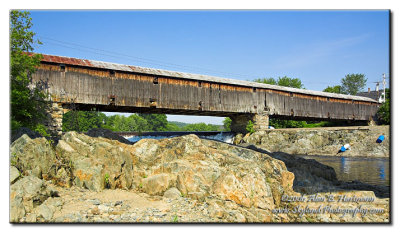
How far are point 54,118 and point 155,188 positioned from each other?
1629 cm

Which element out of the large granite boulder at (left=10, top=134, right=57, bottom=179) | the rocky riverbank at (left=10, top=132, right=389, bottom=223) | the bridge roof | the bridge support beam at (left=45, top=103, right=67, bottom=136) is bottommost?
the rocky riverbank at (left=10, top=132, right=389, bottom=223)

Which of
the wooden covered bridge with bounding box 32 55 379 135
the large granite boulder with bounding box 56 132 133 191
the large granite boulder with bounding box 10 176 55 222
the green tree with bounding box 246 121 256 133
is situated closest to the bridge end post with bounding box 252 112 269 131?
the wooden covered bridge with bounding box 32 55 379 135

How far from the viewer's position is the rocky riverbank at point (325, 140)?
26362 mm

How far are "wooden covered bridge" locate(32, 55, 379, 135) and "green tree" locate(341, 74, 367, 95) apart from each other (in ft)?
224

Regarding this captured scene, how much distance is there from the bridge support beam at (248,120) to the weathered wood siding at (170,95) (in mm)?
798

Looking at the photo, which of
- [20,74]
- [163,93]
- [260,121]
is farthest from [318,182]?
[260,121]

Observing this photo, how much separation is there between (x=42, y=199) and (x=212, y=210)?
14.2 feet

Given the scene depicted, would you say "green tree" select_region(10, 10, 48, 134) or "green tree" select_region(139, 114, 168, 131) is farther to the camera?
"green tree" select_region(139, 114, 168, 131)

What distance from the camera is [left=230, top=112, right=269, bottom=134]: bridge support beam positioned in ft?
107

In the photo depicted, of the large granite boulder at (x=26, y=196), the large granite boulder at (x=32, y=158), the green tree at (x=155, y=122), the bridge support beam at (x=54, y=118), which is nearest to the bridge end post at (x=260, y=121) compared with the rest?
the bridge support beam at (x=54, y=118)

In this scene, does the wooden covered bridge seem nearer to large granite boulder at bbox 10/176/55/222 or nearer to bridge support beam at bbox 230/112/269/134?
bridge support beam at bbox 230/112/269/134

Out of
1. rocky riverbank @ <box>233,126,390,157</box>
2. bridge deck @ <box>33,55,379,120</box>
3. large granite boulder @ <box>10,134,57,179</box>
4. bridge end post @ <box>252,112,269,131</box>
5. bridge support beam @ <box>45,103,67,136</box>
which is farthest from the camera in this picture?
bridge end post @ <box>252,112,269,131</box>

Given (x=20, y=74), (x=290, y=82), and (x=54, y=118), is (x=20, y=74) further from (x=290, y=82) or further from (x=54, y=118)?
(x=290, y=82)

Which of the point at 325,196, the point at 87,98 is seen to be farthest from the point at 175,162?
the point at 87,98
